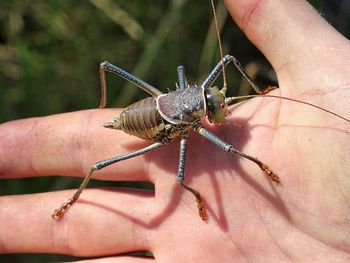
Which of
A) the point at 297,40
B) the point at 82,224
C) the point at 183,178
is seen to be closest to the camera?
the point at 297,40

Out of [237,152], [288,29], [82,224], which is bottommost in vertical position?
[82,224]

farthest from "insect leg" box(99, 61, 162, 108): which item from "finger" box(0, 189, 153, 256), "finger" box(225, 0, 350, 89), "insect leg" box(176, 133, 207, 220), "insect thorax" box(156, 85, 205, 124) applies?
"finger" box(225, 0, 350, 89)

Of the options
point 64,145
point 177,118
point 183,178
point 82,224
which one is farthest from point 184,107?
point 82,224

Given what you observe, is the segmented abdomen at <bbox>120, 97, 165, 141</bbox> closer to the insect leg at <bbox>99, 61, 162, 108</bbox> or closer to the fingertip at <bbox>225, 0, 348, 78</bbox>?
the insect leg at <bbox>99, 61, 162, 108</bbox>

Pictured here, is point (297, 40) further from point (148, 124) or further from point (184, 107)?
point (148, 124)

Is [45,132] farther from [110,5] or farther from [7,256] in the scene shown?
[110,5]

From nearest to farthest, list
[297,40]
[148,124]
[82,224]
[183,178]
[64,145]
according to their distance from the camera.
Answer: [297,40]
[183,178]
[148,124]
[82,224]
[64,145]

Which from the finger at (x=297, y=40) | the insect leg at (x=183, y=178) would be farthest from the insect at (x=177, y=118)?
the finger at (x=297, y=40)
